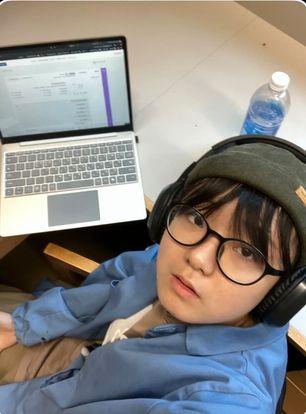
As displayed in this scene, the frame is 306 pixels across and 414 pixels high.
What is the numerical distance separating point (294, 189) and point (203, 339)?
0.30 metres

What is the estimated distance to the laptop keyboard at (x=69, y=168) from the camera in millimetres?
1043

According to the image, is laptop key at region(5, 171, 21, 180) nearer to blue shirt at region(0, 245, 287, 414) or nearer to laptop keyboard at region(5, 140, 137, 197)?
laptop keyboard at region(5, 140, 137, 197)

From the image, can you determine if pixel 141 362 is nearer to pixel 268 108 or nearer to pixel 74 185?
pixel 74 185

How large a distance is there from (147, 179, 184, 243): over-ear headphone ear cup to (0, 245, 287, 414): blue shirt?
5.6 inches

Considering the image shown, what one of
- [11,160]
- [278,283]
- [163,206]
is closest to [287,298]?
[278,283]

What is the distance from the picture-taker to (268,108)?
108 cm

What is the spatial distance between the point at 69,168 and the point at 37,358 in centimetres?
46

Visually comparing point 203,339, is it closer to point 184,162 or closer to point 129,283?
point 129,283

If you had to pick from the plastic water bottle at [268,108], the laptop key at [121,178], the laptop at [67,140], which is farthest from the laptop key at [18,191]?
the plastic water bottle at [268,108]

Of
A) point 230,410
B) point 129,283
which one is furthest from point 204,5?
point 230,410

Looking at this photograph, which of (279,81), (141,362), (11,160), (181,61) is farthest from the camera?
(181,61)

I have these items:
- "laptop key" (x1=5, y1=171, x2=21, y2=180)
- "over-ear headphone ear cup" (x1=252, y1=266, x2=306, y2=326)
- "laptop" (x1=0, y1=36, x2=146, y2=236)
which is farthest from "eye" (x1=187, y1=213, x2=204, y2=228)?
"laptop key" (x1=5, y1=171, x2=21, y2=180)

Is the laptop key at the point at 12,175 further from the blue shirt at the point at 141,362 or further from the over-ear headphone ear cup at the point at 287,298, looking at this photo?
the over-ear headphone ear cup at the point at 287,298

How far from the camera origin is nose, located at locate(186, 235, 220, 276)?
0.66m
